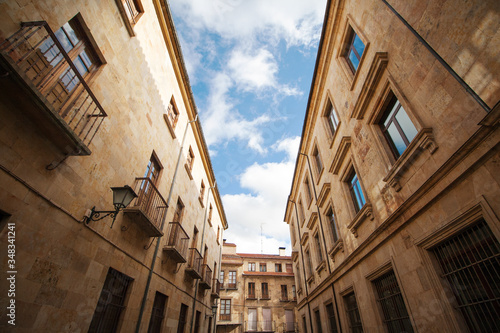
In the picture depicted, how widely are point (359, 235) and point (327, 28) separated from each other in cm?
794

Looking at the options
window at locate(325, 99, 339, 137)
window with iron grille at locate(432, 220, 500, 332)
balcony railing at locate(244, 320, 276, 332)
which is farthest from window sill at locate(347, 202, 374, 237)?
balcony railing at locate(244, 320, 276, 332)

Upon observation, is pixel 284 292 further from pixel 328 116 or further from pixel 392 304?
pixel 392 304

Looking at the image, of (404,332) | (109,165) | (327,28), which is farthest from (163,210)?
(327,28)

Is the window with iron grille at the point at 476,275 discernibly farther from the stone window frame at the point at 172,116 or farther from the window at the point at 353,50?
the stone window frame at the point at 172,116

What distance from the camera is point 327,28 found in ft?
30.8

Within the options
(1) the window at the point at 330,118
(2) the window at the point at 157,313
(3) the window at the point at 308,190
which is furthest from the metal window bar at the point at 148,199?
(3) the window at the point at 308,190

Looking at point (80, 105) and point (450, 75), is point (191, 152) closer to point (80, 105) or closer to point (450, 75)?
point (80, 105)

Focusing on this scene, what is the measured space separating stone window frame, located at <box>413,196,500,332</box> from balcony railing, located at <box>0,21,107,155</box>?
6163mm

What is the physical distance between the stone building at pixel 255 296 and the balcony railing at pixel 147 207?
23.2 meters

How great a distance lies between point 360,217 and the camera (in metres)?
7.02

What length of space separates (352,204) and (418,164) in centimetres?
382

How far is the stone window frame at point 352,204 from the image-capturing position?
662cm

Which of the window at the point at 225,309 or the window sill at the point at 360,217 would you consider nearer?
the window sill at the point at 360,217

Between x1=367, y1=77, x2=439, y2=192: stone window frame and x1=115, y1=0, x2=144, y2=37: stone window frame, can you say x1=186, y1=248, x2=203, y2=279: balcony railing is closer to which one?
x1=367, y1=77, x2=439, y2=192: stone window frame
